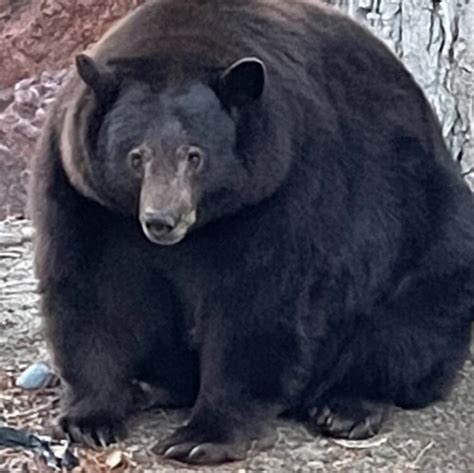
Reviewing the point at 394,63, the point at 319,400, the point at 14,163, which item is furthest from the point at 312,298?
the point at 14,163

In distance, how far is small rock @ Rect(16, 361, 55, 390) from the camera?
6348 millimetres

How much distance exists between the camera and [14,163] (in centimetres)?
966

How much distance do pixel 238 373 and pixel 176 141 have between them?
77cm

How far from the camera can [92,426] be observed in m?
5.84

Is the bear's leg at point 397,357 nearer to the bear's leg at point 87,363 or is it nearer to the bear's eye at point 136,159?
the bear's leg at point 87,363

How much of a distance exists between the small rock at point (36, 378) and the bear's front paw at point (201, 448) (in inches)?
27.4

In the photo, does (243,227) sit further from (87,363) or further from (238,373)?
(87,363)

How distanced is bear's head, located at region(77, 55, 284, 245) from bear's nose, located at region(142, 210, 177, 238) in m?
0.02

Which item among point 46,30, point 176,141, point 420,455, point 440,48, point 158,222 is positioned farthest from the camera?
point 46,30

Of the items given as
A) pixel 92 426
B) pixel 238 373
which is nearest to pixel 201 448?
pixel 238 373

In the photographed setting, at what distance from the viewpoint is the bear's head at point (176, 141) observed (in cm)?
538

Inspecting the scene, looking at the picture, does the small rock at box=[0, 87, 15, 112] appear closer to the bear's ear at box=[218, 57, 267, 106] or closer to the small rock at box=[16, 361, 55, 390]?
the small rock at box=[16, 361, 55, 390]

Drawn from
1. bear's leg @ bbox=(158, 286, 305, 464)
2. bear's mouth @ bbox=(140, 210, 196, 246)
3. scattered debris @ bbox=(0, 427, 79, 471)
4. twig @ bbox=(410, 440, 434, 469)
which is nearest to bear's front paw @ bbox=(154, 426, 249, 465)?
bear's leg @ bbox=(158, 286, 305, 464)

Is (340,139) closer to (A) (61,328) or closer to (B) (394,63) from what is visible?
(B) (394,63)
